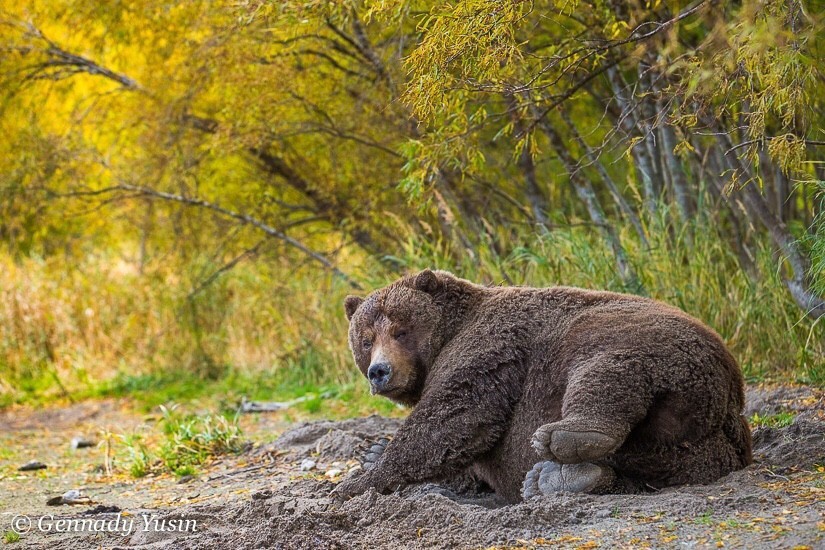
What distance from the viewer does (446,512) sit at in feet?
17.4

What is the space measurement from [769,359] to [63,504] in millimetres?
6029

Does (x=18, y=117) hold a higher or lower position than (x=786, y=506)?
higher

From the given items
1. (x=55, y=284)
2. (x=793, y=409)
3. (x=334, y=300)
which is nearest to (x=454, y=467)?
(x=793, y=409)

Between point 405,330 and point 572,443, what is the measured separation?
164 cm

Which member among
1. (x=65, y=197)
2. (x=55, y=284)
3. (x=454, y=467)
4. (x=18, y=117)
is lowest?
(x=454, y=467)

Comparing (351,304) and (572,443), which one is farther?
(351,304)

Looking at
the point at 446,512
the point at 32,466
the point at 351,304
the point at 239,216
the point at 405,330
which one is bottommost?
the point at 32,466

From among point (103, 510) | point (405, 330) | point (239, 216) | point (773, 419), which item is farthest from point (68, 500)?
point (239, 216)

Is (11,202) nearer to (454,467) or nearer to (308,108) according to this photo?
(308,108)

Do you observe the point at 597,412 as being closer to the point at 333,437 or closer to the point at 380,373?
the point at 380,373

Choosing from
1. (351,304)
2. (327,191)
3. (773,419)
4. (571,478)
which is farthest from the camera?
(327,191)

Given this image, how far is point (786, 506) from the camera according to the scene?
15.5ft

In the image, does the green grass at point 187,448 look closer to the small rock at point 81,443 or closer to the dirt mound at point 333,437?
the dirt mound at point 333,437

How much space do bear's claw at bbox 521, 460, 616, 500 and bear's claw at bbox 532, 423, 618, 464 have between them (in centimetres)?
18
